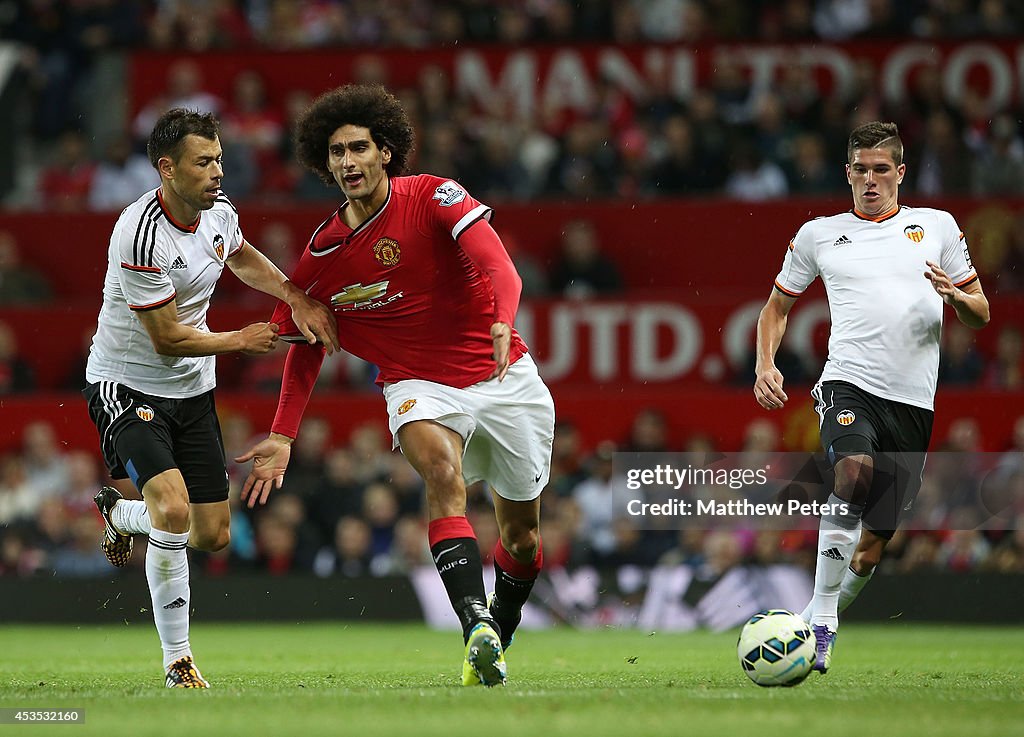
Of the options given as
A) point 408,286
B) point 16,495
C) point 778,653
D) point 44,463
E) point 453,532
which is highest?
point 408,286

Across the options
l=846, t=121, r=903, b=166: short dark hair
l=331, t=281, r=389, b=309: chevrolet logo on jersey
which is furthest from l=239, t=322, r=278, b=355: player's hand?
l=846, t=121, r=903, b=166: short dark hair

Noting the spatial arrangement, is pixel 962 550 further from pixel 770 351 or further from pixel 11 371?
pixel 11 371

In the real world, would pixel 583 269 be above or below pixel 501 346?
below

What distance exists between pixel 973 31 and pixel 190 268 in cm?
1144

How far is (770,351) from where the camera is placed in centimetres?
810

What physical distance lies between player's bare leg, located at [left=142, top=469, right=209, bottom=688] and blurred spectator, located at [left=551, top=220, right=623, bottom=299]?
7886 mm

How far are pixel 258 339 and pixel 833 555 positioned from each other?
3.02m

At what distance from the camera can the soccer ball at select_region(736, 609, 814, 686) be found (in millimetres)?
6719

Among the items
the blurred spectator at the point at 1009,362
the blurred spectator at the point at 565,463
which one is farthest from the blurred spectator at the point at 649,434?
the blurred spectator at the point at 1009,362

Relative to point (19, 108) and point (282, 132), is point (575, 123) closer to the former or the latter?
point (282, 132)

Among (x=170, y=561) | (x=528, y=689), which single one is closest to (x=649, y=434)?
(x=170, y=561)

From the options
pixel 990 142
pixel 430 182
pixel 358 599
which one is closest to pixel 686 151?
pixel 990 142

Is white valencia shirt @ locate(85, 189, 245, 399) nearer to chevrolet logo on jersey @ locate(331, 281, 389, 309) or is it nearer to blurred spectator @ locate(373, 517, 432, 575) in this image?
chevrolet logo on jersey @ locate(331, 281, 389, 309)

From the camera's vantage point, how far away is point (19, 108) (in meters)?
17.2
